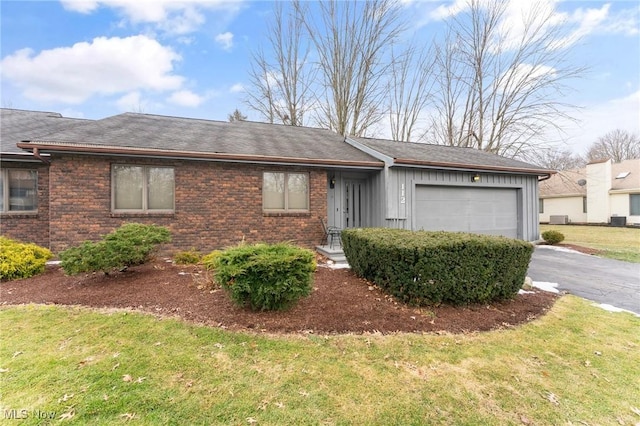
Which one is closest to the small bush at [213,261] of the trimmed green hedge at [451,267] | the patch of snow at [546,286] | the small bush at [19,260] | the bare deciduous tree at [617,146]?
the trimmed green hedge at [451,267]

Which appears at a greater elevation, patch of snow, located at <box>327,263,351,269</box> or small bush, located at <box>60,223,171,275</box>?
small bush, located at <box>60,223,171,275</box>

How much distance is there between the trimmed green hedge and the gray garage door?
486 centimetres

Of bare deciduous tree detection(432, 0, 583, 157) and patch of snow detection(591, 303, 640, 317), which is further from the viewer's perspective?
bare deciduous tree detection(432, 0, 583, 157)

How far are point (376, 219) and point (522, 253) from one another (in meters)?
4.81

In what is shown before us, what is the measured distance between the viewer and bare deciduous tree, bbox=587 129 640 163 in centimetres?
2998

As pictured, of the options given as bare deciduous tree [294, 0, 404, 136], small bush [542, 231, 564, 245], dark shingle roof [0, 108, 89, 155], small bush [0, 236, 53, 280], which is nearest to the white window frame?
small bush [542, 231, 564, 245]

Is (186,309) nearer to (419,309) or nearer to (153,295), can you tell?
(153,295)

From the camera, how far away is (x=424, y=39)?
752 inches

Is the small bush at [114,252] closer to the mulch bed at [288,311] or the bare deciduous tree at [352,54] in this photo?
the mulch bed at [288,311]

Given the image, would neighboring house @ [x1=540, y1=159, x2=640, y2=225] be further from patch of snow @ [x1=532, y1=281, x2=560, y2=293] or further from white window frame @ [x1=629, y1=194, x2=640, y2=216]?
patch of snow @ [x1=532, y1=281, x2=560, y2=293]

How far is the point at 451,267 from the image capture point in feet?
13.1

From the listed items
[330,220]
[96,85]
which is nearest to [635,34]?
[330,220]

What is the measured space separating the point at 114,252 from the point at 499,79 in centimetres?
2308

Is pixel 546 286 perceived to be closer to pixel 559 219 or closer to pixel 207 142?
pixel 207 142
